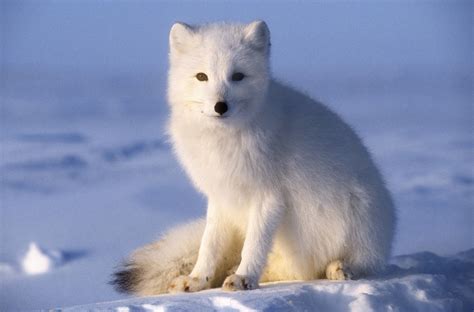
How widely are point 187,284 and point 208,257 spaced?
21 cm

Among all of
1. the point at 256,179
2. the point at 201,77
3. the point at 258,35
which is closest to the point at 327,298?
the point at 256,179

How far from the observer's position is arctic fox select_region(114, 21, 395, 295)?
4570mm

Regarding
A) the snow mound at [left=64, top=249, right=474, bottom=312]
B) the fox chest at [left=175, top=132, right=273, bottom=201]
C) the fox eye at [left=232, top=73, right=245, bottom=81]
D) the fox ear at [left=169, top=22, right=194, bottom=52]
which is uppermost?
the fox ear at [left=169, top=22, right=194, bottom=52]

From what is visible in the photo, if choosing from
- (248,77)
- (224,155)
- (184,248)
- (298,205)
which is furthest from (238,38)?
(184,248)

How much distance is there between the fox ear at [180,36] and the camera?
4.73m

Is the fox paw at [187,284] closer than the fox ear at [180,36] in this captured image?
No

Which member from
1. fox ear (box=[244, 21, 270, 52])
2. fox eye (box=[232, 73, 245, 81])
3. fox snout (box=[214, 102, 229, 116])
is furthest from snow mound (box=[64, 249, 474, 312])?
fox ear (box=[244, 21, 270, 52])

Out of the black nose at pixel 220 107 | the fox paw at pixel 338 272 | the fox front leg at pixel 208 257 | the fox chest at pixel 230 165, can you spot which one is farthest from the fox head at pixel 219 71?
the fox paw at pixel 338 272

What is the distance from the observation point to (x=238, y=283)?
4.59 m

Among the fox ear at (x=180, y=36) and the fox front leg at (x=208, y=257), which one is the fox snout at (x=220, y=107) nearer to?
the fox ear at (x=180, y=36)

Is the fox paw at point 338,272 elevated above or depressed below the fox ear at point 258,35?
below

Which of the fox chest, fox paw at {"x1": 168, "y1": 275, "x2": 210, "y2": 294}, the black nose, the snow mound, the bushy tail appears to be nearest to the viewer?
the snow mound

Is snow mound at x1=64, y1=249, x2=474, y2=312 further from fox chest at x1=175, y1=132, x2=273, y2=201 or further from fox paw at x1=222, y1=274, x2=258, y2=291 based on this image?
fox chest at x1=175, y1=132, x2=273, y2=201

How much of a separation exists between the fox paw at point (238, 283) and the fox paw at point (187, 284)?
0.29 meters
